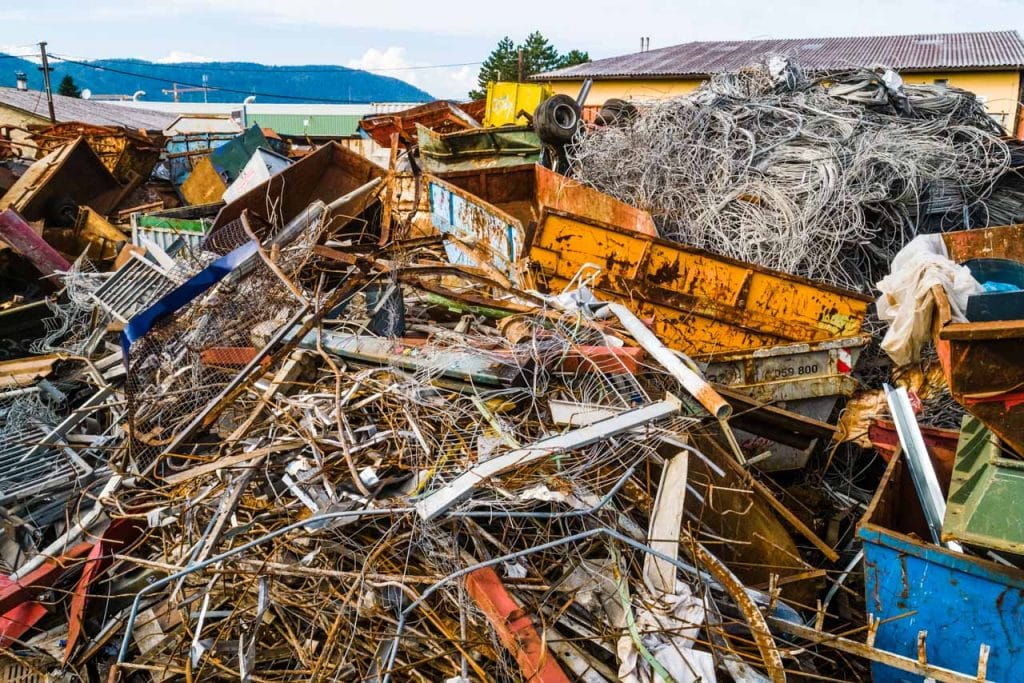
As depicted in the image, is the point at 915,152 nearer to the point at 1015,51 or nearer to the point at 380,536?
the point at 380,536

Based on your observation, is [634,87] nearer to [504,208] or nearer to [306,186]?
[504,208]

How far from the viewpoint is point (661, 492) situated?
3166 millimetres

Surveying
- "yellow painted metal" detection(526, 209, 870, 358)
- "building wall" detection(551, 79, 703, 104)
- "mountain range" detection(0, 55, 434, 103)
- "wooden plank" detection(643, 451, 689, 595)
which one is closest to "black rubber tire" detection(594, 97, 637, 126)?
"yellow painted metal" detection(526, 209, 870, 358)

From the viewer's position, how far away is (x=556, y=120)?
8438 millimetres

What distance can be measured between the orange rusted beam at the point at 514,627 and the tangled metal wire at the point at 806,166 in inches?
162

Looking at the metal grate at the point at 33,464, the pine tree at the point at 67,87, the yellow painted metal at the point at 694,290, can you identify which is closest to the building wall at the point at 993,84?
the yellow painted metal at the point at 694,290

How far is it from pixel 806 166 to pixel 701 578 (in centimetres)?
490

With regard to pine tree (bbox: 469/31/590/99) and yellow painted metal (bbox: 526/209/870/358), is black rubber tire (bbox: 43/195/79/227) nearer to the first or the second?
yellow painted metal (bbox: 526/209/870/358)

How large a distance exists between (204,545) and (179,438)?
0.62 m

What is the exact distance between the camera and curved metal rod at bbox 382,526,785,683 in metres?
2.61

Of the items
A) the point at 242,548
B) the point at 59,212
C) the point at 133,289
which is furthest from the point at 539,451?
the point at 59,212

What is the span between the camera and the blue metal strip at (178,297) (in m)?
3.35

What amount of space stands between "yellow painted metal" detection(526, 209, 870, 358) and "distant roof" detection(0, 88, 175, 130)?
20.9 meters

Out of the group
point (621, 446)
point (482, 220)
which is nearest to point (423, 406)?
point (621, 446)
